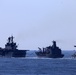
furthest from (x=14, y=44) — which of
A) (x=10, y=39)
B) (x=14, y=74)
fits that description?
(x=14, y=74)

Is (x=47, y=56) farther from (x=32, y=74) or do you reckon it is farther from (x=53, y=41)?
(x=32, y=74)

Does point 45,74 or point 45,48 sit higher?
point 45,48

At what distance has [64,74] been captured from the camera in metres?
95.5

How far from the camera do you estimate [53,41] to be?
190875mm

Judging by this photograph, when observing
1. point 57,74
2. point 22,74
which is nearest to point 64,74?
point 57,74

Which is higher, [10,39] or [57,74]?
[10,39]

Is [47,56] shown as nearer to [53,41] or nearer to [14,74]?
[53,41]

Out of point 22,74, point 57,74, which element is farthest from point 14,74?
point 57,74

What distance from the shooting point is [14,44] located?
19988cm

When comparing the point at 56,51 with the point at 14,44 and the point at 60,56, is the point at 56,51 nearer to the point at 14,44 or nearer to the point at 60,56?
the point at 60,56

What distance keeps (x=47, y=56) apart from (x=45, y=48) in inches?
186

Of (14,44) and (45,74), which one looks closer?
(45,74)

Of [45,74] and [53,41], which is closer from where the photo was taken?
[45,74]

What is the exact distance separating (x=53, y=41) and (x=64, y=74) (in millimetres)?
95512
